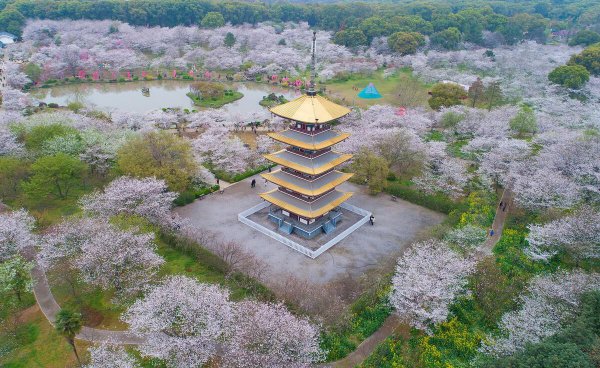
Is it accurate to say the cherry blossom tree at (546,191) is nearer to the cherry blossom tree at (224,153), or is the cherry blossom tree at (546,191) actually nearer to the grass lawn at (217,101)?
the cherry blossom tree at (224,153)

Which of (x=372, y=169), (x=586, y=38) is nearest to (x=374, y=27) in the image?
(x=586, y=38)

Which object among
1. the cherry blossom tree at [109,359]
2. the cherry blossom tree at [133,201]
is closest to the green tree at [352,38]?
the cherry blossom tree at [133,201]

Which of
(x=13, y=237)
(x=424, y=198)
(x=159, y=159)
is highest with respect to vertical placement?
(x=159, y=159)

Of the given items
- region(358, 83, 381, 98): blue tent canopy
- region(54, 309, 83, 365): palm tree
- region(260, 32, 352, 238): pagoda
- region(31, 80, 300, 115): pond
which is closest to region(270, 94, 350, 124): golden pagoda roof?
region(260, 32, 352, 238): pagoda

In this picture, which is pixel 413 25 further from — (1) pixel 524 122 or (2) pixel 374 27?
(1) pixel 524 122

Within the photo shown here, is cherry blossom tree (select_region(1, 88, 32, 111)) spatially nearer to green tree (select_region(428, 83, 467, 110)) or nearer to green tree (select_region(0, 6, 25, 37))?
green tree (select_region(0, 6, 25, 37))

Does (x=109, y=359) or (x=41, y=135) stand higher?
(x=41, y=135)

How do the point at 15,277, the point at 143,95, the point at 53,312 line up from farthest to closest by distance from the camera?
the point at 143,95 → the point at 53,312 → the point at 15,277

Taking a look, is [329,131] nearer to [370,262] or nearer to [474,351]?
[370,262]
